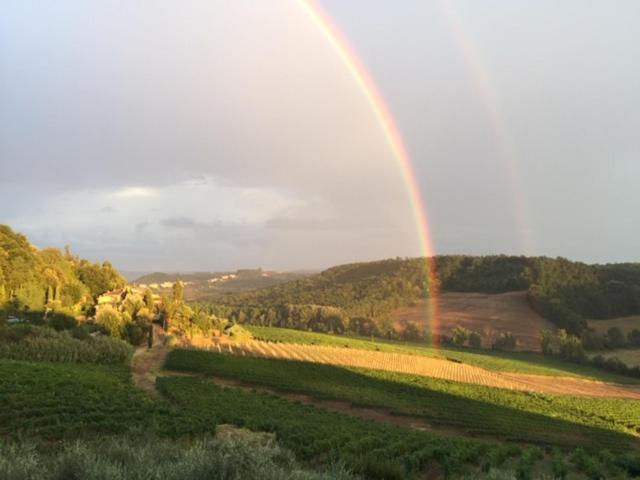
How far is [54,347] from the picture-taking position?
47875 millimetres

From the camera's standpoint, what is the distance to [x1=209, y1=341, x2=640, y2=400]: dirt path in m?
73.9

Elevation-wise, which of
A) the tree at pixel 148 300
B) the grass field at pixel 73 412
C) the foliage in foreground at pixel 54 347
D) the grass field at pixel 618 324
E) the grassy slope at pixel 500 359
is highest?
the tree at pixel 148 300

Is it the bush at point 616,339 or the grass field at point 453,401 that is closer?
→ the grass field at point 453,401

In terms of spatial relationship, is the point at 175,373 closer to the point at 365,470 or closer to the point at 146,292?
the point at 146,292

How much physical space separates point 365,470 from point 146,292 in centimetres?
9204

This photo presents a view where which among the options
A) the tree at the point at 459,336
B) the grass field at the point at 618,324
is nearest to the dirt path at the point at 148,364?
the tree at the point at 459,336

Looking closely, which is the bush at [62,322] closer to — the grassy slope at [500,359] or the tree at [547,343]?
the grassy slope at [500,359]

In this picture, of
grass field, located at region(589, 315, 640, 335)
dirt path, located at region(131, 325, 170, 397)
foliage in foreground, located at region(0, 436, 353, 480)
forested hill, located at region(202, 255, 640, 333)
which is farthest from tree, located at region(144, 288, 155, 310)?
grass field, located at region(589, 315, 640, 335)

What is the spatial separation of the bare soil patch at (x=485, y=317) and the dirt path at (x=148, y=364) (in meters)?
88.2

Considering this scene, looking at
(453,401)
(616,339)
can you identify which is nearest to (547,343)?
(616,339)

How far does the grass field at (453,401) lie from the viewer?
1529 inches

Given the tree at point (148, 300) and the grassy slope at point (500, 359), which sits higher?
the tree at point (148, 300)

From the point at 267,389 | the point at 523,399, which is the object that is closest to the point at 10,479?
the point at 267,389

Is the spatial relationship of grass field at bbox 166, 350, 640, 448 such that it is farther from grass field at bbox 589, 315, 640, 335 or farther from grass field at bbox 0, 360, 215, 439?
grass field at bbox 589, 315, 640, 335
